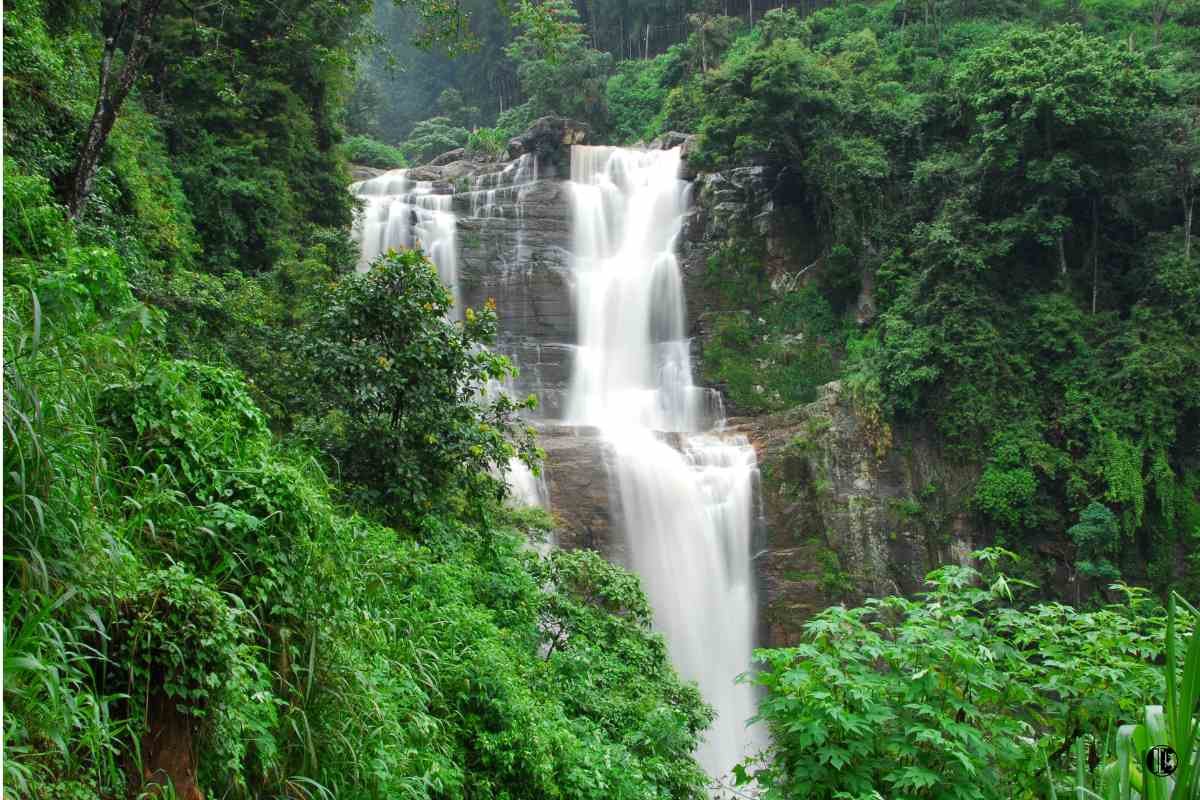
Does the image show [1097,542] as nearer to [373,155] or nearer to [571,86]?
[571,86]

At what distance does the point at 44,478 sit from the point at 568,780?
3.45 m

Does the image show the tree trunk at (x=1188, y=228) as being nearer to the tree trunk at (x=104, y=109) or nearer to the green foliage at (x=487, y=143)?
the tree trunk at (x=104, y=109)

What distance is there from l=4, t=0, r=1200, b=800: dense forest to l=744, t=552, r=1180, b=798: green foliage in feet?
0.07

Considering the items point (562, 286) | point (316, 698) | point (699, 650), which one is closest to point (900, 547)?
point (699, 650)

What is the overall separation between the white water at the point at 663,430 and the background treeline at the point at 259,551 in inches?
170

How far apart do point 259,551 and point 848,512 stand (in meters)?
13.4

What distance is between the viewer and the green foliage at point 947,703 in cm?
365

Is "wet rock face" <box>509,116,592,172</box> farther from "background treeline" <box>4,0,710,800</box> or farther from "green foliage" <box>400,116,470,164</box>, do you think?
"background treeline" <box>4,0,710,800</box>

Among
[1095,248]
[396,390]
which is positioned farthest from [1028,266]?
[396,390]

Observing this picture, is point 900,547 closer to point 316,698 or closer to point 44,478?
point 316,698

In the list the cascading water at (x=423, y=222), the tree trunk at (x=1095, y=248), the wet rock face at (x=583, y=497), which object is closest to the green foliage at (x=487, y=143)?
the cascading water at (x=423, y=222)

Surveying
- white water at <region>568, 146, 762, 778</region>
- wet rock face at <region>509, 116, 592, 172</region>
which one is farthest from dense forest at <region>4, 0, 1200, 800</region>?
wet rock face at <region>509, 116, 592, 172</region>

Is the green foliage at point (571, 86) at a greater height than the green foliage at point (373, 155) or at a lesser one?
greater

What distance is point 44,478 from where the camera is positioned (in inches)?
119
